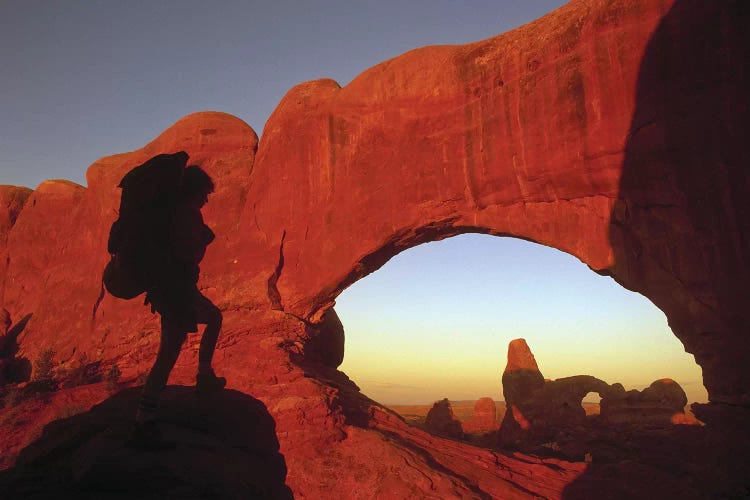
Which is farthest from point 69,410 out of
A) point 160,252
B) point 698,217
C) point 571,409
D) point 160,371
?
point 571,409

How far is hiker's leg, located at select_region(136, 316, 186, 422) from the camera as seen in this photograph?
566cm

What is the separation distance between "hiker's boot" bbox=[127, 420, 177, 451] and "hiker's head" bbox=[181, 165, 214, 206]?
2724mm

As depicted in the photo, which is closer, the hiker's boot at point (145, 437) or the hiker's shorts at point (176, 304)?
the hiker's boot at point (145, 437)

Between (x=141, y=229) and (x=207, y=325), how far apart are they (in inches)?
65.4

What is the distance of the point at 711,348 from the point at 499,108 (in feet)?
22.0

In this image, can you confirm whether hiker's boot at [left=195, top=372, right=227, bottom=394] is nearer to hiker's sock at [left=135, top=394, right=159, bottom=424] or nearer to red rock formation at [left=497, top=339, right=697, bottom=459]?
hiker's sock at [left=135, top=394, right=159, bottom=424]

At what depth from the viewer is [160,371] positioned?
572cm

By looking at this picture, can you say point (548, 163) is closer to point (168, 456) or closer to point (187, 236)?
point (187, 236)

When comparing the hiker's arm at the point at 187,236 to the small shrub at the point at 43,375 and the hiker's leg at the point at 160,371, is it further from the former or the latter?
the small shrub at the point at 43,375

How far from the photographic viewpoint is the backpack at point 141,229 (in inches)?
224

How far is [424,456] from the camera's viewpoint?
8.77 metres

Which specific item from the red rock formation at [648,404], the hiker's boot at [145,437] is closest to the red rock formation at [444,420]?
the red rock formation at [648,404]

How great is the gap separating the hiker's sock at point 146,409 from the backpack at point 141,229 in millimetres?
1195

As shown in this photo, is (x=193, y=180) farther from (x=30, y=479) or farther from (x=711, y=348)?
(x=711, y=348)
